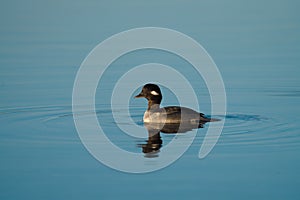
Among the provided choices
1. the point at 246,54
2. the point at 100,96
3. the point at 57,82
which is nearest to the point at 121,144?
the point at 100,96

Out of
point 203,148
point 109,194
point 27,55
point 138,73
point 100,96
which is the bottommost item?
point 109,194

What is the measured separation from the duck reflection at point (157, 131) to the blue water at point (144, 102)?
0.76 feet

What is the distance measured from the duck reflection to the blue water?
0.23m

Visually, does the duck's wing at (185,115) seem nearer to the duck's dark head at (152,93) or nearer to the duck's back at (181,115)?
the duck's back at (181,115)

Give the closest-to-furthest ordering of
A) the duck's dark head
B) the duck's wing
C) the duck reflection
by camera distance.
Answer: the duck reflection → the duck's wing → the duck's dark head

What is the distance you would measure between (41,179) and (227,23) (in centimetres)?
1590

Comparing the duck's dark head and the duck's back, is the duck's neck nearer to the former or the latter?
the duck's dark head

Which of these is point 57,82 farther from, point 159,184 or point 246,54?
point 159,184

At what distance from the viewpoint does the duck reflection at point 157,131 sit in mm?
12070

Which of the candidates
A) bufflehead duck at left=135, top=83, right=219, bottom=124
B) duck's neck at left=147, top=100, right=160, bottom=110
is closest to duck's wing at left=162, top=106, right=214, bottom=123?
bufflehead duck at left=135, top=83, right=219, bottom=124

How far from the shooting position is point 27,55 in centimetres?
2088

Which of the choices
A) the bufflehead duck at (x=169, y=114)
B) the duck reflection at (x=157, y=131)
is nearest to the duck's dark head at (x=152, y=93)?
the bufflehead duck at (x=169, y=114)

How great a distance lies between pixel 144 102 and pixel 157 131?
322 cm

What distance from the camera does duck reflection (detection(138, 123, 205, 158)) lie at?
12070mm
